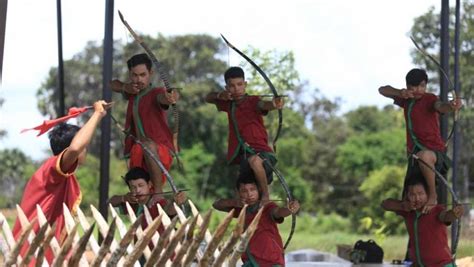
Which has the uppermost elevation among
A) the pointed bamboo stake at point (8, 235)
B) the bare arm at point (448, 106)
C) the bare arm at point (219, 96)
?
the bare arm at point (219, 96)

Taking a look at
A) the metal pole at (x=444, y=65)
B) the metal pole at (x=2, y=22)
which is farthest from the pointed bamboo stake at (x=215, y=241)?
the metal pole at (x=444, y=65)

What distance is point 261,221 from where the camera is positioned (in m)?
6.61

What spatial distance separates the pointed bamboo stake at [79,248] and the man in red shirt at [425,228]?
10.2 ft

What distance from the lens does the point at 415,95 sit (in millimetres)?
6762

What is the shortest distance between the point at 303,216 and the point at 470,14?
15.3 ft

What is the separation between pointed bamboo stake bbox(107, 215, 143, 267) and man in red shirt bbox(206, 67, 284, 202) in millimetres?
2884

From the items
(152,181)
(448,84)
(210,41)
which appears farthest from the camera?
(210,41)

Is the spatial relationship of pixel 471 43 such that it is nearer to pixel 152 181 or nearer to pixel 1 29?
pixel 152 181

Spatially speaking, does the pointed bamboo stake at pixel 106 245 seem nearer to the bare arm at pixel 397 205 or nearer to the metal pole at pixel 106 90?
the bare arm at pixel 397 205

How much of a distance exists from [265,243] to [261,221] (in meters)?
0.12

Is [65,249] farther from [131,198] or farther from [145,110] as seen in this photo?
[145,110]

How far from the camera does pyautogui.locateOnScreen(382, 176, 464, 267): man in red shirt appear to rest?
258 inches

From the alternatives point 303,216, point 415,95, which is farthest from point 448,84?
point 303,216

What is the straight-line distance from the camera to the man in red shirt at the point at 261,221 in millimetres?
6566
